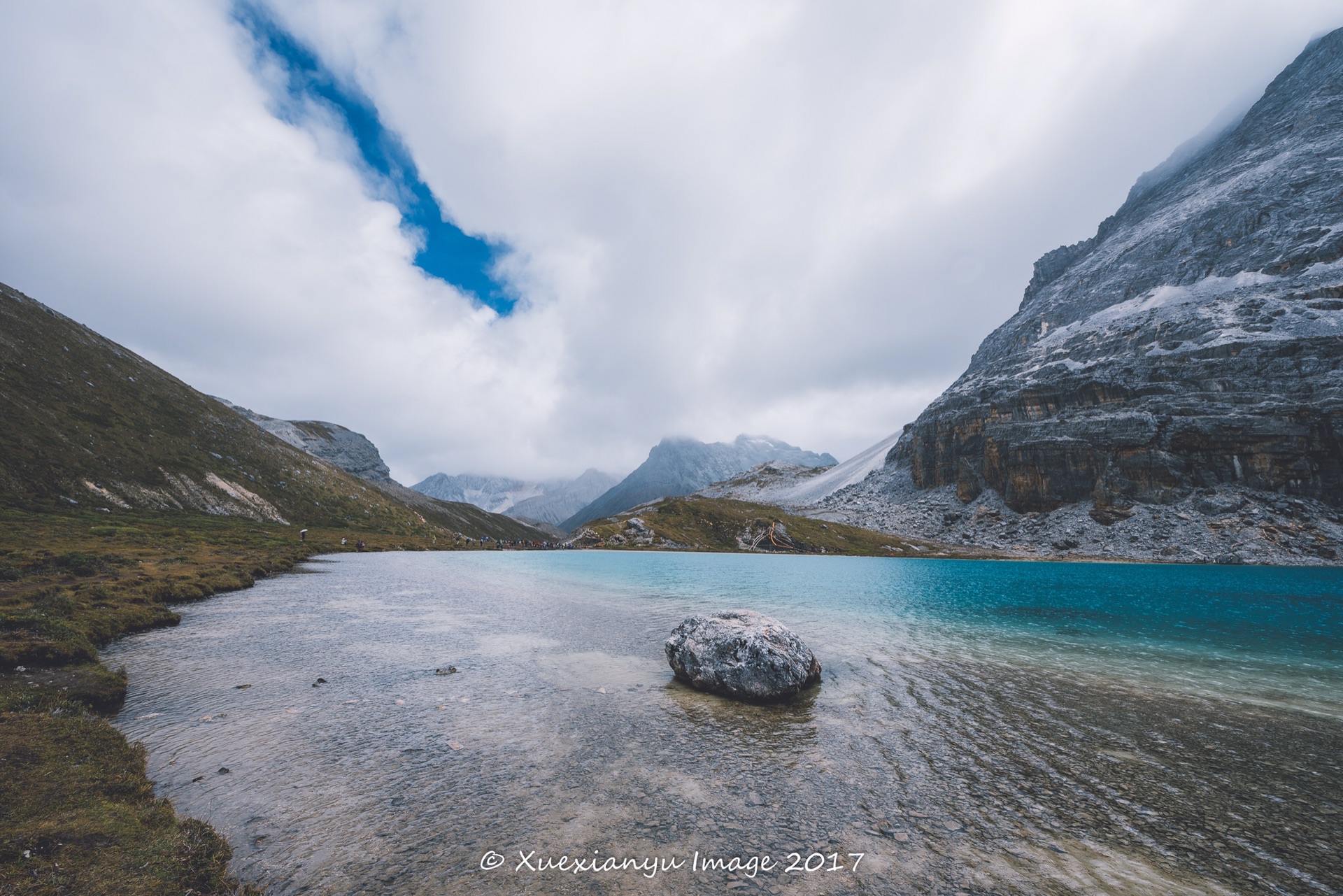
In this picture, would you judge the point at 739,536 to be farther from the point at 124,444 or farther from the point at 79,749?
the point at 79,749

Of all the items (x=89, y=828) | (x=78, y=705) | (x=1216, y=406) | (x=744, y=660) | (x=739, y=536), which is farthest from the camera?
(x=739, y=536)

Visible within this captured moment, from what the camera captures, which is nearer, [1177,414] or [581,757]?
[581,757]

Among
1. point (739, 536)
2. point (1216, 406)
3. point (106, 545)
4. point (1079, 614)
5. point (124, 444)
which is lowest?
point (1079, 614)

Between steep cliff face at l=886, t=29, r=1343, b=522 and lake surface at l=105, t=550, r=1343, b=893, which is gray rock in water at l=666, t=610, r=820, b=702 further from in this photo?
steep cliff face at l=886, t=29, r=1343, b=522

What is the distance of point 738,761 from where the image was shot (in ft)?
39.4

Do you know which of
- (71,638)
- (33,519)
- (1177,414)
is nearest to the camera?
(71,638)

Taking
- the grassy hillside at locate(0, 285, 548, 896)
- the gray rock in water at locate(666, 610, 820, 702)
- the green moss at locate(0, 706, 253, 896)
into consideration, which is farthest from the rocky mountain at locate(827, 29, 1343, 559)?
the grassy hillside at locate(0, 285, 548, 896)

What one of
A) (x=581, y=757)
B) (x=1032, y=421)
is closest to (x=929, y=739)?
(x=581, y=757)

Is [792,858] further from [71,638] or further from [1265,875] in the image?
[71,638]

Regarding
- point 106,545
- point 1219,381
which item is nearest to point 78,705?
point 106,545

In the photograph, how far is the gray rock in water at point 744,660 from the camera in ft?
56.4

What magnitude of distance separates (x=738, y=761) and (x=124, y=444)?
466 feet

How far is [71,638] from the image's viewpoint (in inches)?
653

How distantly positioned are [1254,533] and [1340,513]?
23084mm
